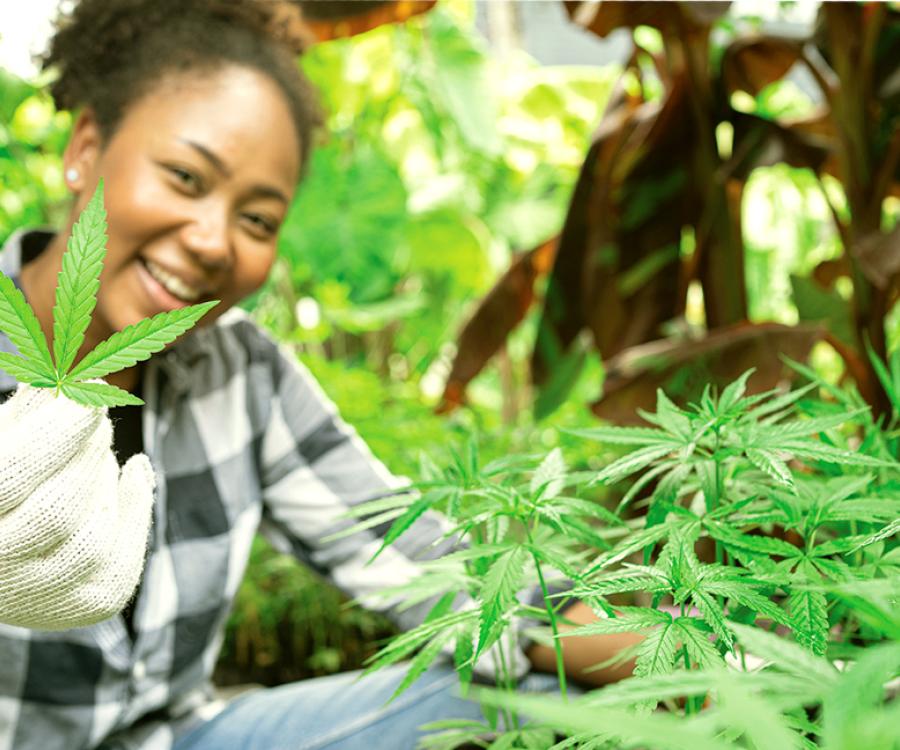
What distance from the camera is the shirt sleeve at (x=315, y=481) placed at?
104 centimetres

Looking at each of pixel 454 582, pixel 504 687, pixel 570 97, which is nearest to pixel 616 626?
pixel 454 582

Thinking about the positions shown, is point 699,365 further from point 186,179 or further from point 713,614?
point 713,614

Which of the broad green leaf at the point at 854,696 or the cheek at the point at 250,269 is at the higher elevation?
the cheek at the point at 250,269

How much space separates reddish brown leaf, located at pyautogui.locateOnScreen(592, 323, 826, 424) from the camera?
112cm

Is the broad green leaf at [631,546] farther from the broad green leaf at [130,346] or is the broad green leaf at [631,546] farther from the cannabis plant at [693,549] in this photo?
the broad green leaf at [130,346]

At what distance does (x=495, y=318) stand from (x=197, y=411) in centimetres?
67

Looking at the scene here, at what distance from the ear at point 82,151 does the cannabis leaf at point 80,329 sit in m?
0.58

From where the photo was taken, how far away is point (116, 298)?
0.87 m

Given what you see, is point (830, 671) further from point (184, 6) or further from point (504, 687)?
point (184, 6)

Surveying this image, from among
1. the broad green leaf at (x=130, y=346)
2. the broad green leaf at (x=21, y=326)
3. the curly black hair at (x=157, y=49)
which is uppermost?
the curly black hair at (x=157, y=49)

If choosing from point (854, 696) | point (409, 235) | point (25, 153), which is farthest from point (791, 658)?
point (409, 235)

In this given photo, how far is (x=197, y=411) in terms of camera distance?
1.06m

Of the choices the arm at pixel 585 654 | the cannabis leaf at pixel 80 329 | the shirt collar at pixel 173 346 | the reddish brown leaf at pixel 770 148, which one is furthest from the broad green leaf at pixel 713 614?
the reddish brown leaf at pixel 770 148

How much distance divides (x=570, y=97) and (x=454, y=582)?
7.01ft
